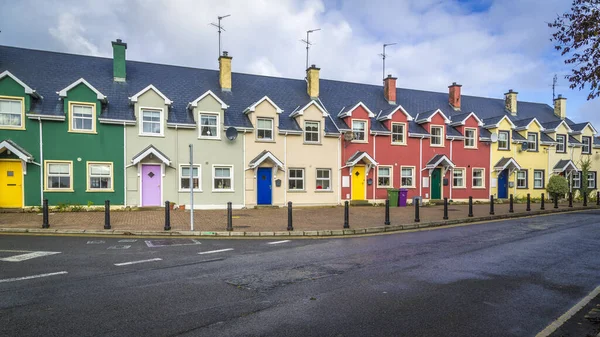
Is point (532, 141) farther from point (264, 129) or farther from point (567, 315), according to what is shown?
point (567, 315)

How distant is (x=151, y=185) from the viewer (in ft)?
73.2

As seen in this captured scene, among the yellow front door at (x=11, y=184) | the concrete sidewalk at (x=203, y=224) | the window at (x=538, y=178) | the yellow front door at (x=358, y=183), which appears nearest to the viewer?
the concrete sidewalk at (x=203, y=224)

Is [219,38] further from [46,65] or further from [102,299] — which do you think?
[102,299]

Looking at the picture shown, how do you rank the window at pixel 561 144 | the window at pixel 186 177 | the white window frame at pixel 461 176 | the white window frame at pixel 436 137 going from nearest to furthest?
the window at pixel 186 177 < the white window frame at pixel 436 137 < the white window frame at pixel 461 176 < the window at pixel 561 144

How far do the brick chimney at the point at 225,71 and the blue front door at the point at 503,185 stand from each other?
2295 centimetres

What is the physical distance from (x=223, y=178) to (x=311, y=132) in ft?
21.5

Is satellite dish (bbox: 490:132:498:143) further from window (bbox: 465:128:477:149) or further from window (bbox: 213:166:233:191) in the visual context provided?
window (bbox: 213:166:233:191)

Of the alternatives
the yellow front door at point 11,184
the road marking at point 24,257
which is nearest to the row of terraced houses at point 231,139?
the yellow front door at point 11,184

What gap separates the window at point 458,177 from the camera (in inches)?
1204

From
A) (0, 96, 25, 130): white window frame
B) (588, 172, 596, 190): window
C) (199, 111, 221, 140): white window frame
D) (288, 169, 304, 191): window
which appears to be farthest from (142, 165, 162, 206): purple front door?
(588, 172, 596, 190): window

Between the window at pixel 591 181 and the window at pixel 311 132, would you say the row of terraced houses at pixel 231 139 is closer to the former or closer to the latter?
the window at pixel 311 132

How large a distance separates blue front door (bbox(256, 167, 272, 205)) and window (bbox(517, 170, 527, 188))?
21.8 metres

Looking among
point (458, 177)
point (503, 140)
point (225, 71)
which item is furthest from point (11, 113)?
point (503, 140)

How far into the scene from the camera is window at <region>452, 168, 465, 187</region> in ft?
100
